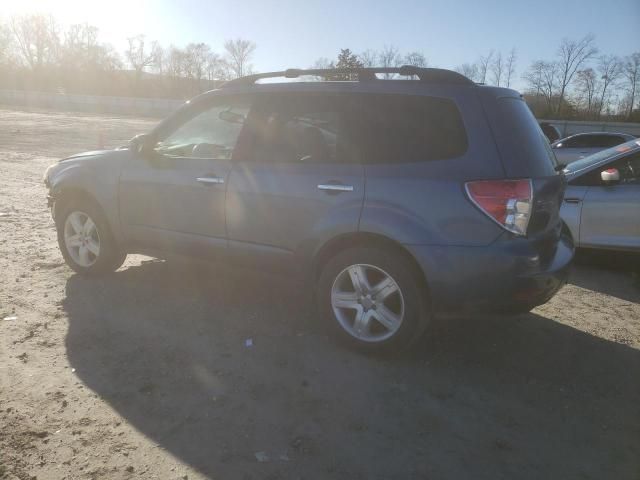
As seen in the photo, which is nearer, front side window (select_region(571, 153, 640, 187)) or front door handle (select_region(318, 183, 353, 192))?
front door handle (select_region(318, 183, 353, 192))

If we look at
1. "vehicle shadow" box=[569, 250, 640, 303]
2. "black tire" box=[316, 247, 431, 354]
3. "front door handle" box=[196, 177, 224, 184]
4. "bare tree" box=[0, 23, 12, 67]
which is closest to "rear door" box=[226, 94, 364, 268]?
"front door handle" box=[196, 177, 224, 184]

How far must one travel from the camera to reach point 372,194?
364 centimetres

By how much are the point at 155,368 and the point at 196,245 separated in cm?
127

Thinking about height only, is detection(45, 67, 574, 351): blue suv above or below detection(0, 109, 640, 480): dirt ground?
above

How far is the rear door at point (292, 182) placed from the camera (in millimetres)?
3783

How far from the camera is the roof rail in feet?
12.1

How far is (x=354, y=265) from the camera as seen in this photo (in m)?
3.76

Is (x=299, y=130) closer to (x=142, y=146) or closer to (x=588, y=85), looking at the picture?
(x=142, y=146)

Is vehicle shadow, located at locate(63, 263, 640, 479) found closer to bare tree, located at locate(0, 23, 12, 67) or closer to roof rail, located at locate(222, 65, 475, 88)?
roof rail, located at locate(222, 65, 475, 88)

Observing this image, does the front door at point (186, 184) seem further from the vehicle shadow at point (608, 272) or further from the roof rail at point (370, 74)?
the vehicle shadow at point (608, 272)

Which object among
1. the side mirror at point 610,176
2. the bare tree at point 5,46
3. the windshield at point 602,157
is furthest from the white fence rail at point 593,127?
the bare tree at point 5,46

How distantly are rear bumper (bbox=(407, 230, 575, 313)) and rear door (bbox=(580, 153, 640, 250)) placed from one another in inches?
→ 114

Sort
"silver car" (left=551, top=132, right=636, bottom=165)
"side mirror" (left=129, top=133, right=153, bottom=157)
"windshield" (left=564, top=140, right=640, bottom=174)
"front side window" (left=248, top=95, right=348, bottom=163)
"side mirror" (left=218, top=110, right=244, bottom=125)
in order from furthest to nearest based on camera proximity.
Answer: "silver car" (left=551, top=132, right=636, bottom=165)
"windshield" (left=564, top=140, right=640, bottom=174)
"side mirror" (left=129, top=133, right=153, bottom=157)
"side mirror" (left=218, top=110, right=244, bottom=125)
"front side window" (left=248, top=95, right=348, bottom=163)

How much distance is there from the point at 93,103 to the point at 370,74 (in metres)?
66.5
